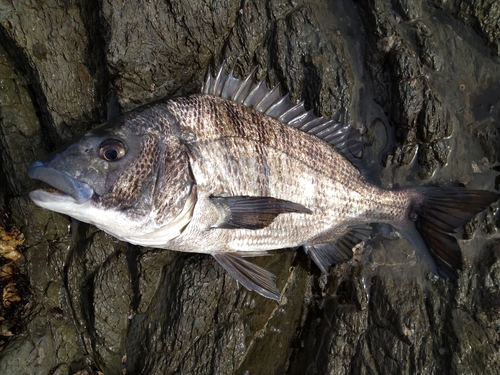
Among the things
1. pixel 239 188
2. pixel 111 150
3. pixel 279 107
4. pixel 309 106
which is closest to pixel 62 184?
pixel 111 150

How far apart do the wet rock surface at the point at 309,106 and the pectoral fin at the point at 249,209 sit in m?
0.84

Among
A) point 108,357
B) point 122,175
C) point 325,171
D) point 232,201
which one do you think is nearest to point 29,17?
point 122,175

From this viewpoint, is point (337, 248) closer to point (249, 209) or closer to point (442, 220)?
point (442, 220)

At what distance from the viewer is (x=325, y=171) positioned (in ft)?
9.33

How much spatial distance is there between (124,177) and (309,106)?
176cm

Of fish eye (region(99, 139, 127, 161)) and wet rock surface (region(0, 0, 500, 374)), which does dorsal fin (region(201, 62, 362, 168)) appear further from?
fish eye (region(99, 139, 127, 161))

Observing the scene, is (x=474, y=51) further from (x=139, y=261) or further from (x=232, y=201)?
(x=139, y=261)

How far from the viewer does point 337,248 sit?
3.11 metres

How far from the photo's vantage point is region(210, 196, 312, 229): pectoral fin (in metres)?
Answer: 2.42

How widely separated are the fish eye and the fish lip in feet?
0.72

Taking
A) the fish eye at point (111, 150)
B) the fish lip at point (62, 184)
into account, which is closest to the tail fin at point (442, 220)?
the fish eye at point (111, 150)

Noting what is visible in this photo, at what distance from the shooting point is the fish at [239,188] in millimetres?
2246

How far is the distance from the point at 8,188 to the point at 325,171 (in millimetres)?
2923

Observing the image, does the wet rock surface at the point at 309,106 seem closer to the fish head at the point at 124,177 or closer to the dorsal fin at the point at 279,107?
the dorsal fin at the point at 279,107
